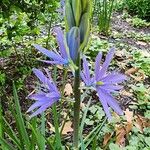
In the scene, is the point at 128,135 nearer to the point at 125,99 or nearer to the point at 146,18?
the point at 125,99

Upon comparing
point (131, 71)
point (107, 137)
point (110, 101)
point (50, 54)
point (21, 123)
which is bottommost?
point (131, 71)

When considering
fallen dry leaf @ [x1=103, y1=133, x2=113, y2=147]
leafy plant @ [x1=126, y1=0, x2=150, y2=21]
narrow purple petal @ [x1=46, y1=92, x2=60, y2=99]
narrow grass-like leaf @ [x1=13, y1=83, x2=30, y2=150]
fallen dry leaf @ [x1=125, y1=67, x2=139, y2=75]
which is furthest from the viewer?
leafy plant @ [x1=126, y1=0, x2=150, y2=21]

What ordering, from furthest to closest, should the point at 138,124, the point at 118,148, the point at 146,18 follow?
1. the point at 146,18
2. the point at 138,124
3. the point at 118,148

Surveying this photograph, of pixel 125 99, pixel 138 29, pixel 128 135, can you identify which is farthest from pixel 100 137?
pixel 138 29

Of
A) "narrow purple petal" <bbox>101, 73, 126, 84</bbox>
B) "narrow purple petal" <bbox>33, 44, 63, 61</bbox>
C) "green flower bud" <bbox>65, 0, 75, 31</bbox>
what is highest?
"green flower bud" <bbox>65, 0, 75, 31</bbox>

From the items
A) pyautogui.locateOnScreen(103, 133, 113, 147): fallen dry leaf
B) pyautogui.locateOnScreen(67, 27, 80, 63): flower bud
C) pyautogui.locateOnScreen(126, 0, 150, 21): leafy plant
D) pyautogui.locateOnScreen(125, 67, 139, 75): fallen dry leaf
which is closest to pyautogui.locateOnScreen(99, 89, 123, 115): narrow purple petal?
pyautogui.locateOnScreen(67, 27, 80, 63): flower bud

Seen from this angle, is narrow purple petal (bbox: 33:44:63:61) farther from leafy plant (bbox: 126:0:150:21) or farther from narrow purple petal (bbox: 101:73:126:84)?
leafy plant (bbox: 126:0:150:21)

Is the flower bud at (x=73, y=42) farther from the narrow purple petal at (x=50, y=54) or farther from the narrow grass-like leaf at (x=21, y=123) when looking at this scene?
the narrow grass-like leaf at (x=21, y=123)

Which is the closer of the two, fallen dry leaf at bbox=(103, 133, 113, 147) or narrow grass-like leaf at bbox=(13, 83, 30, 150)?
narrow grass-like leaf at bbox=(13, 83, 30, 150)

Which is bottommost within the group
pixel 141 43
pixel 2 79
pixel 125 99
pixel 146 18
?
pixel 146 18

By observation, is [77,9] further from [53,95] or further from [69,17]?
[53,95]

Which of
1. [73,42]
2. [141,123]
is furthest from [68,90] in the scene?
[73,42]
